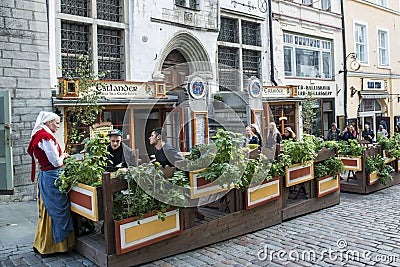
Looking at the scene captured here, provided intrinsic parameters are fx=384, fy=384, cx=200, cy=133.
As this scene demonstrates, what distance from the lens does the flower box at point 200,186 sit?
4.75 m

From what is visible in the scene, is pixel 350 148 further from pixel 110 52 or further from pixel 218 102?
pixel 110 52

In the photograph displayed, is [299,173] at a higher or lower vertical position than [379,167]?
higher

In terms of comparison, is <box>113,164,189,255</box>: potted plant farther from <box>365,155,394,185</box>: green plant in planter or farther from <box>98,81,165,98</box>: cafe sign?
<box>365,155,394,185</box>: green plant in planter

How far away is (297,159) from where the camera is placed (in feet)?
21.0

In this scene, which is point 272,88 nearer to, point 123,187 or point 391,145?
point 391,145

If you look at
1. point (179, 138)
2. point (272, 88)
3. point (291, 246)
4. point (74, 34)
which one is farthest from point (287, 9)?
point (291, 246)

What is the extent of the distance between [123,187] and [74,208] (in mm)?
854

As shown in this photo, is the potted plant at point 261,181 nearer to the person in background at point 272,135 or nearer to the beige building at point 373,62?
the person in background at point 272,135

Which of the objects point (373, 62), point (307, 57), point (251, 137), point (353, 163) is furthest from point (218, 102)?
point (373, 62)

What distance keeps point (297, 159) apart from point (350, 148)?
2680 millimetres

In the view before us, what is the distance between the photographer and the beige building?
17500 mm

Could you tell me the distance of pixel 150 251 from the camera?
4.47 m

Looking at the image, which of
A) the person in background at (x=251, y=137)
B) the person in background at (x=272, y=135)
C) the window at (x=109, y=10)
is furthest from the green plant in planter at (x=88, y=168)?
the window at (x=109, y=10)

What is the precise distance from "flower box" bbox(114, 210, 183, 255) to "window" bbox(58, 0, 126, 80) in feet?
17.6
